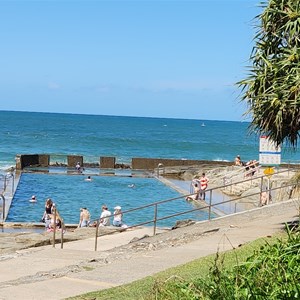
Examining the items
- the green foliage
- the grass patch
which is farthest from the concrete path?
the green foliage

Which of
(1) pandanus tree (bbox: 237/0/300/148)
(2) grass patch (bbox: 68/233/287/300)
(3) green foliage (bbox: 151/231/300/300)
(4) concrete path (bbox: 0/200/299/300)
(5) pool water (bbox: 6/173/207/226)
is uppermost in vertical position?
(1) pandanus tree (bbox: 237/0/300/148)

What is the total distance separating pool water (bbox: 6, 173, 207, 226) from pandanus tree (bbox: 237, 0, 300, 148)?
1146 centimetres

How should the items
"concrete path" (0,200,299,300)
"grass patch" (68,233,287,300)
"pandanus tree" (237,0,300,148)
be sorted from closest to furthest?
"grass patch" (68,233,287,300), "concrete path" (0,200,299,300), "pandanus tree" (237,0,300,148)

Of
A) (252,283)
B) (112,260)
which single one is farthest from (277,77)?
(252,283)

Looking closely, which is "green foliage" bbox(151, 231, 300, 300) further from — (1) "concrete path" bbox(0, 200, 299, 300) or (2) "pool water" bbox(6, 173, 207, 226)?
(2) "pool water" bbox(6, 173, 207, 226)

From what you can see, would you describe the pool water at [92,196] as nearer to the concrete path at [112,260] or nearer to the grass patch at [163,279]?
the concrete path at [112,260]

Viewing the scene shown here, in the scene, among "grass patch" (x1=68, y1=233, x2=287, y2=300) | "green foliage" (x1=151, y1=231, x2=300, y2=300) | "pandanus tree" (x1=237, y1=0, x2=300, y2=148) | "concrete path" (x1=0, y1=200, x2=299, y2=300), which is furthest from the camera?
"pandanus tree" (x1=237, y1=0, x2=300, y2=148)

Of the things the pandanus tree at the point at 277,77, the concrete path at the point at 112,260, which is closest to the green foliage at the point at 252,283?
the concrete path at the point at 112,260

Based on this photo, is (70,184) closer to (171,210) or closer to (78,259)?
(171,210)

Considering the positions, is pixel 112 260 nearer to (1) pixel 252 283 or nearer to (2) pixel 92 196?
(1) pixel 252 283

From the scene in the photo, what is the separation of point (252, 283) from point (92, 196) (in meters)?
30.1

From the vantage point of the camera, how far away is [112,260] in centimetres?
1230

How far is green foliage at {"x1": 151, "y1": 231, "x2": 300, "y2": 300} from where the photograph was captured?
603cm

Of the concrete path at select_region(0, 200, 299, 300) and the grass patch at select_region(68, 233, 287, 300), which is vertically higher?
the grass patch at select_region(68, 233, 287, 300)
